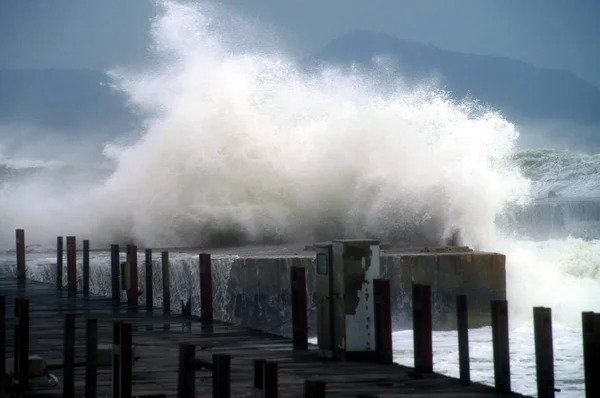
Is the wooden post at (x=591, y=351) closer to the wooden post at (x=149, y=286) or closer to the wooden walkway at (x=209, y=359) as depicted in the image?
the wooden walkway at (x=209, y=359)

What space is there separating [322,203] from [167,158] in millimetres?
4228

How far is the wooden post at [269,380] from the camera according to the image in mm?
6973

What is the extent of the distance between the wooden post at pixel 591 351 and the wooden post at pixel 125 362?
9.91ft

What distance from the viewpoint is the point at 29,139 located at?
105m

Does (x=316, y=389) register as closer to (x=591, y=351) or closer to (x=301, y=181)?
(x=591, y=351)

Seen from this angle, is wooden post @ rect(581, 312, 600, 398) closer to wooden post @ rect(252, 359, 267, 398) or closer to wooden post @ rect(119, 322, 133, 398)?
wooden post @ rect(252, 359, 267, 398)

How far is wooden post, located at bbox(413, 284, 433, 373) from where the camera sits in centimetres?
1036

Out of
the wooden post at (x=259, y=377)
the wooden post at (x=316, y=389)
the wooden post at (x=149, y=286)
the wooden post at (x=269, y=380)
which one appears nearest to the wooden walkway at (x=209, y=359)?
the wooden post at (x=149, y=286)

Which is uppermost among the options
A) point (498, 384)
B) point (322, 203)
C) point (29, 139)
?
point (29, 139)

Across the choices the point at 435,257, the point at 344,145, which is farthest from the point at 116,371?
the point at 344,145

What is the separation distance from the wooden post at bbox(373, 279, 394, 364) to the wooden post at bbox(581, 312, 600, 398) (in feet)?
7.73

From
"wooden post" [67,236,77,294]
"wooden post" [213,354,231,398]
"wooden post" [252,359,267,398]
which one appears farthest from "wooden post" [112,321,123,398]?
"wooden post" [67,236,77,294]

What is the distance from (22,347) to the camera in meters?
9.82

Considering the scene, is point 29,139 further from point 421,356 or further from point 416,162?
point 421,356
